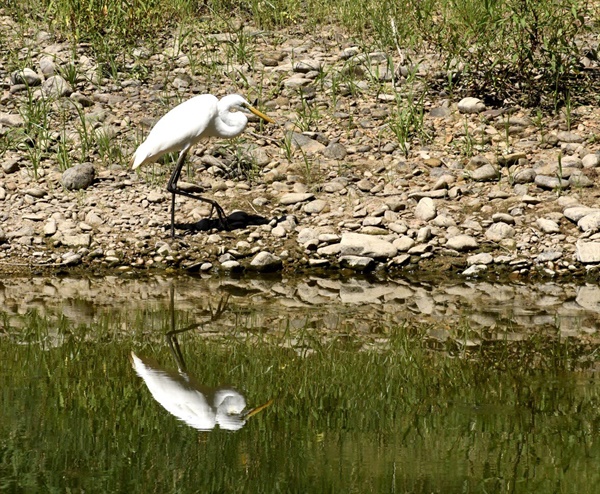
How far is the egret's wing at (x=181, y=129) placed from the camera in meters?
7.40

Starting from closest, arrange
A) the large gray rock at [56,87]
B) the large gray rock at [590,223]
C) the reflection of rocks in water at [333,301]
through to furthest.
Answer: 1. the reflection of rocks in water at [333,301]
2. the large gray rock at [590,223]
3. the large gray rock at [56,87]

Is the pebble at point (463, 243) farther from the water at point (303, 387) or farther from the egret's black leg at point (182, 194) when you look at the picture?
the egret's black leg at point (182, 194)

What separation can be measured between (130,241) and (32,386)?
117 inches

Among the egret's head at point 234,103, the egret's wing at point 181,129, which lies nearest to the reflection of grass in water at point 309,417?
the egret's wing at point 181,129

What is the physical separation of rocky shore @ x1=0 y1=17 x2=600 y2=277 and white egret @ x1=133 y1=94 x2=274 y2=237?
1.14 ft

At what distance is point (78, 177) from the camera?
803cm

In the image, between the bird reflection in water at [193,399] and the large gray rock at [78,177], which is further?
the large gray rock at [78,177]

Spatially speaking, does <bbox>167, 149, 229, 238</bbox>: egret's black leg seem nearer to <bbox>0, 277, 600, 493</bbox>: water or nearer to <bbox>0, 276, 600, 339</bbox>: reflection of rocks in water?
<bbox>0, 276, 600, 339</bbox>: reflection of rocks in water

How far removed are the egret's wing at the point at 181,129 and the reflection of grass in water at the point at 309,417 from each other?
218cm

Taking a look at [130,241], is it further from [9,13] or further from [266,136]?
[9,13]

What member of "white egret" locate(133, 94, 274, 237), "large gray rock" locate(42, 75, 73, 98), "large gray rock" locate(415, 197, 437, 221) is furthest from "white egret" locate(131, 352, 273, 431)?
"large gray rock" locate(42, 75, 73, 98)

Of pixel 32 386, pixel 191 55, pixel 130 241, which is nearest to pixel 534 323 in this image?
pixel 32 386

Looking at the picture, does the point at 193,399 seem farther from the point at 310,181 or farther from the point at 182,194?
the point at 310,181

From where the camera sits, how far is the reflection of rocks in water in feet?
18.9
